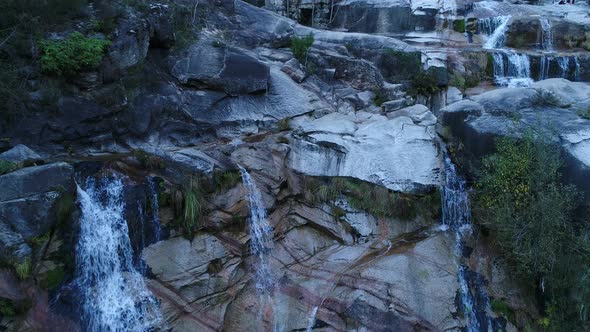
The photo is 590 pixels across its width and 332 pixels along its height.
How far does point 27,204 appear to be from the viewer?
293 inches

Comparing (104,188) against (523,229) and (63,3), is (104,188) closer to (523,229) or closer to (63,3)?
(63,3)

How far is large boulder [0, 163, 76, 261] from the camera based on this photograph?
7.28 meters

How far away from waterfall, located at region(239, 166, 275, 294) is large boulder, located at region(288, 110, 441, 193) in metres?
1.06

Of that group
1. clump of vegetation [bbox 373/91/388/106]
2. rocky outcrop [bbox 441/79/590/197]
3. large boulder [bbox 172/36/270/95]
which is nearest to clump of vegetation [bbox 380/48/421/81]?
clump of vegetation [bbox 373/91/388/106]

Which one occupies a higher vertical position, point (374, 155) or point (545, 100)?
point (545, 100)

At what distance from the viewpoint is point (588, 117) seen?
9.80 metres

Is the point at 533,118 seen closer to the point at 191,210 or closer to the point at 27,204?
the point at 191,210

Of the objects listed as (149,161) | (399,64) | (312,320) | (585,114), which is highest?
(399,64)

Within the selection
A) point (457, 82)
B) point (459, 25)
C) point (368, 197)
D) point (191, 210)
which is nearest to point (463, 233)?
point (368, 197)

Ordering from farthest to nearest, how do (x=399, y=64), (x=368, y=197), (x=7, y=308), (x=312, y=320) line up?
(x=399, y=64), (x=368, y=197), (x=312, y=320), (x=7, y=308)

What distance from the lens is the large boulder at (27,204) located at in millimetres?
7277

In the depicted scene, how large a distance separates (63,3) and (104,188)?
4.38 metres

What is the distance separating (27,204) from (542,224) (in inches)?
328

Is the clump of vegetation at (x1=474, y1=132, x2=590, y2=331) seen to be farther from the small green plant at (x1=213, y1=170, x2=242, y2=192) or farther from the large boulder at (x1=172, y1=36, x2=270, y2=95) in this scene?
the large boulder at (x1=172, y1=36, x2=270, y2=95)
